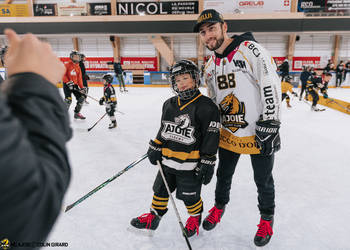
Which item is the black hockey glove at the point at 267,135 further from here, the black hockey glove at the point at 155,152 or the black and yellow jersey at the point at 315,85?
the black and yellow jersey at the point at 315,85

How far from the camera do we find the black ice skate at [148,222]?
174 cm

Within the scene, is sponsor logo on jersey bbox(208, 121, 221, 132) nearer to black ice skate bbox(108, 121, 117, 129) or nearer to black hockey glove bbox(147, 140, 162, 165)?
black hockey glove bbox(147, 140, 162, 165)

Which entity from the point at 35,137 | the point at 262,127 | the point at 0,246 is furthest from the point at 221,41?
the point at 0,246

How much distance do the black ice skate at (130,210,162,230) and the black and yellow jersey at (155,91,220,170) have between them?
44cm

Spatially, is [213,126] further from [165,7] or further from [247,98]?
[165,7]

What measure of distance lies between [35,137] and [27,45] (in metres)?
0.21

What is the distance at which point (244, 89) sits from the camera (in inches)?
63.2

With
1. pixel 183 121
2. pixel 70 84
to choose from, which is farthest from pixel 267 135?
pixel 70 84

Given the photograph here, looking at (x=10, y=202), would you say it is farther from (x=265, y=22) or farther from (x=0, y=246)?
(x=265, y=22)

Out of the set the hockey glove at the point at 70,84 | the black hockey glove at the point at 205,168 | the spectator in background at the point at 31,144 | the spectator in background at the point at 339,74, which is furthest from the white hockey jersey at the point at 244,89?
the spectator in background at the point at 339,74

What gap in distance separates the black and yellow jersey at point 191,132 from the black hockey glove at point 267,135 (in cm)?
28

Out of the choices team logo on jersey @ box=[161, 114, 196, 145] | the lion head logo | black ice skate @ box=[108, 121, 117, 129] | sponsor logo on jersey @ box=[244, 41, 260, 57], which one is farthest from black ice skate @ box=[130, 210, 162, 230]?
black ice skate @ box=[108, 121, 117, 129]

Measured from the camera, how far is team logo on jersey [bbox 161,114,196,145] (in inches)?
64.3

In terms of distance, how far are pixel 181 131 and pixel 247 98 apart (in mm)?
541
